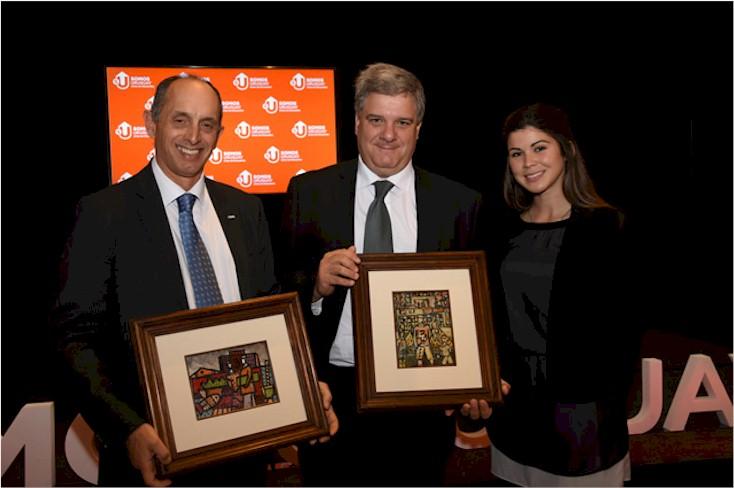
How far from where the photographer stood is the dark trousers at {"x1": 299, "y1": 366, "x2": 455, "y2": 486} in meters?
1.98

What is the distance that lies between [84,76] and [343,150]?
252cm

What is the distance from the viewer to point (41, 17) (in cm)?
521

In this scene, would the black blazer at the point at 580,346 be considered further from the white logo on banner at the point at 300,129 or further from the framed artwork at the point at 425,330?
the white logo on banner at the point at 300,129

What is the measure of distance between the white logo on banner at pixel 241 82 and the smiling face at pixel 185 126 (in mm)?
4052

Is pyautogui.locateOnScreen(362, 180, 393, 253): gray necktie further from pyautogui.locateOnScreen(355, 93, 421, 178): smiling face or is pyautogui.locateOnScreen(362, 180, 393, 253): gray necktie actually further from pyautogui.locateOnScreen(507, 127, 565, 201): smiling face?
pyautogui.locateOnScreen(507, 127, 565, 201): smiling face

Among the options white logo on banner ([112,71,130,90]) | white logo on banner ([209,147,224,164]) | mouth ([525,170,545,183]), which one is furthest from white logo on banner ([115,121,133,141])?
mouth ([525,170,545,183])

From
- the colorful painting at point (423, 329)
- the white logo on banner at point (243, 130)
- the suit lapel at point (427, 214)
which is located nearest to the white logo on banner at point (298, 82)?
the white logo on banner at point (243, 130)

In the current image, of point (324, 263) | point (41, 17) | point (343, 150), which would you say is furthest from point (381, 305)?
point (41, 17)

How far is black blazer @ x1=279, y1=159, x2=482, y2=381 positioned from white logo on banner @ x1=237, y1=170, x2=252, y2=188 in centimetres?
377

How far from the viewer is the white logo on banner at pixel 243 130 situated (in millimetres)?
5609

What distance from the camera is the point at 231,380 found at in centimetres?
154

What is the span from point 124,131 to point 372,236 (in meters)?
4.20

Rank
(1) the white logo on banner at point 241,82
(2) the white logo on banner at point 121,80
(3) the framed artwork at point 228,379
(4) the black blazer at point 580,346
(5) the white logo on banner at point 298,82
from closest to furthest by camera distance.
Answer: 1. (3) the framed artwork at point 228,379
2. (4) the black blazer at point 580,346
3. (2) the white logo on banner at point 121,80
4. (1) the white logo on banner at point 241,82
5. (5) the white logo on banner at point 298,82

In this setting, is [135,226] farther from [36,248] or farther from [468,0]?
[468,0]
